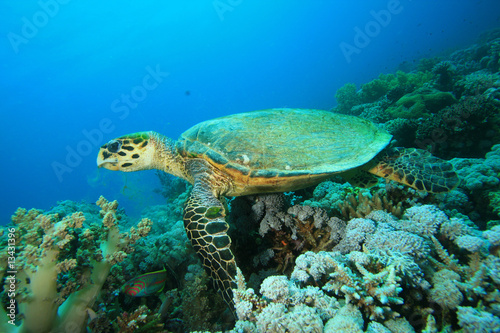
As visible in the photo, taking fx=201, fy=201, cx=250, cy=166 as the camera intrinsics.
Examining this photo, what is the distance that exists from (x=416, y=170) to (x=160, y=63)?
13240 centimetres

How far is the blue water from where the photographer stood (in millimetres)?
67375

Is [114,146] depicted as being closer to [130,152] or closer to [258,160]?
[130,152]

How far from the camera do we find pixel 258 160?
2922 millimetres

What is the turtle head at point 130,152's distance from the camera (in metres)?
3.75

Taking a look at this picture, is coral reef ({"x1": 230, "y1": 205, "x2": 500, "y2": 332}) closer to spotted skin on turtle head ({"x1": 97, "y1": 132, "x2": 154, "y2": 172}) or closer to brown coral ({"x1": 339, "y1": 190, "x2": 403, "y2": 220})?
brown coral ({"x1": 339, "y1": 190, "x2": 403, "y2": 220})

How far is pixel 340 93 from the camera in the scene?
1612 cm

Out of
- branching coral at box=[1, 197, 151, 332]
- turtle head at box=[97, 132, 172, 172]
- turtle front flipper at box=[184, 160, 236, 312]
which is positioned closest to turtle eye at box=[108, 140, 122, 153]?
turtle head at box=[97, 132, 172, 172]

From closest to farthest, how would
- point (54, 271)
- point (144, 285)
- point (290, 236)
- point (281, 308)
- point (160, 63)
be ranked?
point (281, 308) < point (54, 271) < point (144, 285) < point (290, 236) < point (160, 63)

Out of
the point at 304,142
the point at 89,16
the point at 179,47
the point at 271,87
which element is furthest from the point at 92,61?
the point at 304,142

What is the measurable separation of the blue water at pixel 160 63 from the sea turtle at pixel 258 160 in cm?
4089

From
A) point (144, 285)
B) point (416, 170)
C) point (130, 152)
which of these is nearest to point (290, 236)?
point (144, 285)

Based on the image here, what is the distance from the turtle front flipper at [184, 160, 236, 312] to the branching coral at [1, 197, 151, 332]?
0.88 metres

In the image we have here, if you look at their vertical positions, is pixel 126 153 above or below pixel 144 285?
above

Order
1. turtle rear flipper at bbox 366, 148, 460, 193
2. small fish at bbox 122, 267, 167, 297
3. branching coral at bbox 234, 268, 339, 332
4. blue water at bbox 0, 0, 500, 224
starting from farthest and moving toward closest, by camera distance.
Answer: blue water at bbox 0, 0, 500, 224 → turtle rear flipper at bbox 366, 148, 460, 193 → small fish at bbox 122, 267, 167, 297 → branching coral at bbox 234, 268, 339, 332
